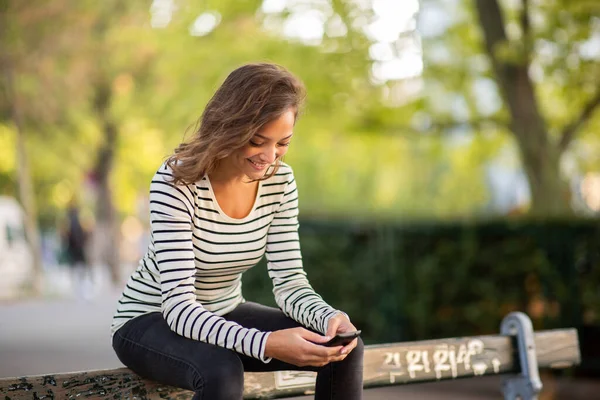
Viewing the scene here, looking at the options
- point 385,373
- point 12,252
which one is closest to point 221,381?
point 385,373

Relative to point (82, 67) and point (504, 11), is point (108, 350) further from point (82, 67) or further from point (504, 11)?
point (82, 67)

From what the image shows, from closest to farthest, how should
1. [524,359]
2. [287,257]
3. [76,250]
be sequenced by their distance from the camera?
[287,257]
[524,359]
[76,250]

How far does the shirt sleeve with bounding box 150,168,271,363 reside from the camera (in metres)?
2.40

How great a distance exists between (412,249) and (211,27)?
190 inches

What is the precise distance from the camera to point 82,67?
1742 cm

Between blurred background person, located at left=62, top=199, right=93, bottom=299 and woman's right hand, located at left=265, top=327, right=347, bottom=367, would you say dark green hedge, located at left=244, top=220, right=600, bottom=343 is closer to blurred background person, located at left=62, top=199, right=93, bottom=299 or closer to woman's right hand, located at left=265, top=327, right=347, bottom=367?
woman's right hand, located at left=265, top=327, right=347, bottom=367

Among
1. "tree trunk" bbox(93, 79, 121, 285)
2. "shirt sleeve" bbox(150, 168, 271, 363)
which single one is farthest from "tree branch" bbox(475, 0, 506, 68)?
"tree trunk" bbox(93, 79, 121, 285)

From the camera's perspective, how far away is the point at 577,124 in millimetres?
9258

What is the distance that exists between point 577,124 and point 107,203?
12.2 metres

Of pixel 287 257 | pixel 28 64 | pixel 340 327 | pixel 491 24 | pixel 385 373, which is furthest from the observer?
pixel 28 64

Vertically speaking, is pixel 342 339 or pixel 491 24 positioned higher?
pixel 491 24

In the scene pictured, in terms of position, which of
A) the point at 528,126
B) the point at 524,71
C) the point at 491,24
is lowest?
the point at 528,126

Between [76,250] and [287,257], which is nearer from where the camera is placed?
[287,257]

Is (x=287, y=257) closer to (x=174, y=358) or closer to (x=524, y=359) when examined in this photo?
(x=174, y=358)
